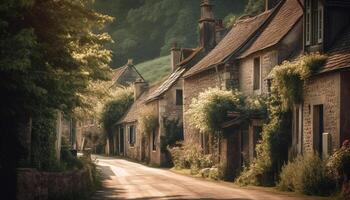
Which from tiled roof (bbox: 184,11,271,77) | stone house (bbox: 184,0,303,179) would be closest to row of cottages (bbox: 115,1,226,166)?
tiled roof (bbox: 184,11,271,77)

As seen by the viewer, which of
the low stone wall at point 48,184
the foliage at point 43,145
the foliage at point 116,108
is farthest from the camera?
the foliage at point 116,108

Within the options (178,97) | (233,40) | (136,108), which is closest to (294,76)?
(233,40)

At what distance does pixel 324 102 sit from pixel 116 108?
38.2 m

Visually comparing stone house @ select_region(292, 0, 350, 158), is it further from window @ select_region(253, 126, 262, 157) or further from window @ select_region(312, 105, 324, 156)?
window @ select_region(253, 126, 262, 157)

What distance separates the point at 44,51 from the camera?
14812 millimetres

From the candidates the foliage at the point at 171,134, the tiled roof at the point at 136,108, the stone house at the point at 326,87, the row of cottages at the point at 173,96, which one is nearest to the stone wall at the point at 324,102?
the stone house at the point at 326,87

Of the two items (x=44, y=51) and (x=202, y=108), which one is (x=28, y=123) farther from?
(x=202, y=108)

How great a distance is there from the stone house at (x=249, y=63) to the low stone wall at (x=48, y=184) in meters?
10.1

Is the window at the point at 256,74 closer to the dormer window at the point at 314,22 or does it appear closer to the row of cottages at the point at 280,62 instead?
the row of cottages at the point at 280,62

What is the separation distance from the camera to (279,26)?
2945 cm

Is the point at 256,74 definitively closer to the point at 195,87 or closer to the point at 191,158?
the point at 195,87

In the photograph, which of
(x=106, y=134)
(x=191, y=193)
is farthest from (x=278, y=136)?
(x=106, y=134)

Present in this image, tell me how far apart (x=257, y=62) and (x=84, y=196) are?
13189 mm

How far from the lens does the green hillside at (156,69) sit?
79125 mm
